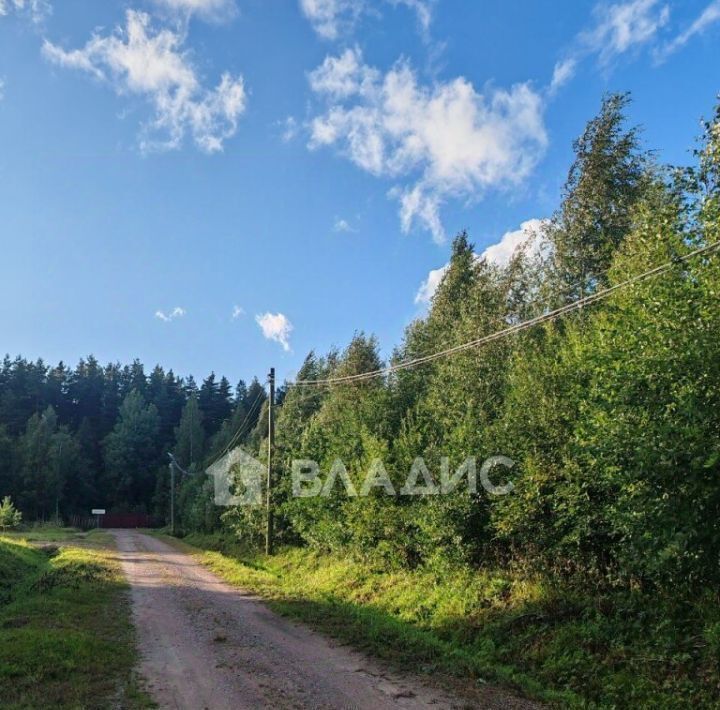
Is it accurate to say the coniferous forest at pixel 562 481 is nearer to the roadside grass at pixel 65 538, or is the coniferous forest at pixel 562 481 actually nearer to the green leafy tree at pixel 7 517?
the roadside grass at pixel 65 538

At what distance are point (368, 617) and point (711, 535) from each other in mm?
7408

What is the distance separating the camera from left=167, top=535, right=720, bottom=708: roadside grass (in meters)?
7.01

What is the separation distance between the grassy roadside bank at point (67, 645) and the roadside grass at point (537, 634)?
153 inches

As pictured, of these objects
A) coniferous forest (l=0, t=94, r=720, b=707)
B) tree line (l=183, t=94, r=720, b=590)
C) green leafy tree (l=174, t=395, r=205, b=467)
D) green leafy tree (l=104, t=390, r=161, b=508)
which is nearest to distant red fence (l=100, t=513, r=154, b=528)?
green leafy tree (l=104, t=390, r=161, b=508)

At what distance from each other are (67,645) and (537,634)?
7.59 meters

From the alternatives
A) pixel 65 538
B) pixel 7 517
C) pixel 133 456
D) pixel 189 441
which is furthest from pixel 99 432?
pixel 65 538

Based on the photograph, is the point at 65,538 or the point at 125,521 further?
the point at 125,521

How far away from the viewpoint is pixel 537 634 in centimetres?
923

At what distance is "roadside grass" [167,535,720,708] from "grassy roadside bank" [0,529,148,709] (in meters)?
3.89

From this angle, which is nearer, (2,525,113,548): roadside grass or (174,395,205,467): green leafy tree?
(2,525,113,548): roadside grass

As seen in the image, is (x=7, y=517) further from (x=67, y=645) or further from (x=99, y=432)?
(x=99, y=432)

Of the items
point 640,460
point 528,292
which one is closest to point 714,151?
point 640,460

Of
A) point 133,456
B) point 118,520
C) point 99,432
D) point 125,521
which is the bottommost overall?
point 125,521

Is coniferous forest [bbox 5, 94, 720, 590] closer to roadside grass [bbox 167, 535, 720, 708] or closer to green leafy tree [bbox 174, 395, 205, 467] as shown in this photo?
roadside grass [bbox 167, 535, 720, 708]
